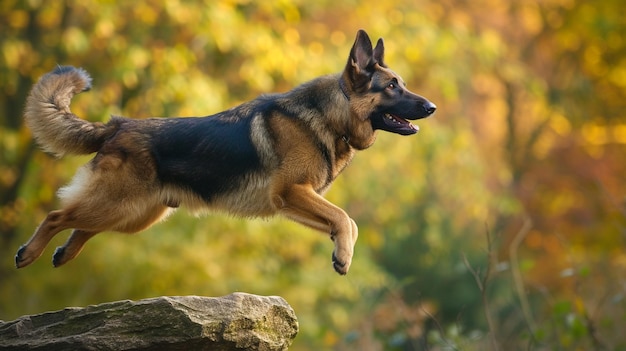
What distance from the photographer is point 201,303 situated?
605 centimetres

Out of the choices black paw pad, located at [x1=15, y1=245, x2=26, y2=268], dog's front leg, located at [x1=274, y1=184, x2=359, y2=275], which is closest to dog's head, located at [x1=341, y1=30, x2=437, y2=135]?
dog's front leg, located at [x1=274, y1=184, x2=359, y2=275]

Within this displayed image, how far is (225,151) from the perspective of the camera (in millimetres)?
7031

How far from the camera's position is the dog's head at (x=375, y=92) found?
7.23 meters

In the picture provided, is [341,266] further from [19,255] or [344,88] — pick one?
[19,255]

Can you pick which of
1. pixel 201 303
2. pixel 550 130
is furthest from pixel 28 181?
pixel 550 130

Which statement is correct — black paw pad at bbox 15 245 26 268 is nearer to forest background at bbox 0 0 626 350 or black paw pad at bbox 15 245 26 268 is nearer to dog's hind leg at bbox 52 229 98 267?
dog's hind leg at bbox 52 229 98 267

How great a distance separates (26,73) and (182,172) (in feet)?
29.8

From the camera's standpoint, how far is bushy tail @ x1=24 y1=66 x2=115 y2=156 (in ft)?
23.2

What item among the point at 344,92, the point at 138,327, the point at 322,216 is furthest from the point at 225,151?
the point at 138,327

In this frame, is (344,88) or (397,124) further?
(344,88)

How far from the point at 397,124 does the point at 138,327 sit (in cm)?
264

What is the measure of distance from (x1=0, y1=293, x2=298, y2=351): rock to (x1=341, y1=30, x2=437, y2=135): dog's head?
81.3 inches

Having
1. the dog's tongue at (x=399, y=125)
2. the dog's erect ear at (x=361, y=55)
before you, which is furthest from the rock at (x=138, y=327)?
the dog's erect ear at (x=361, y=55)

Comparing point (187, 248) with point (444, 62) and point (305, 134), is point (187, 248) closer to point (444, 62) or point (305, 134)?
point (444, 62)
